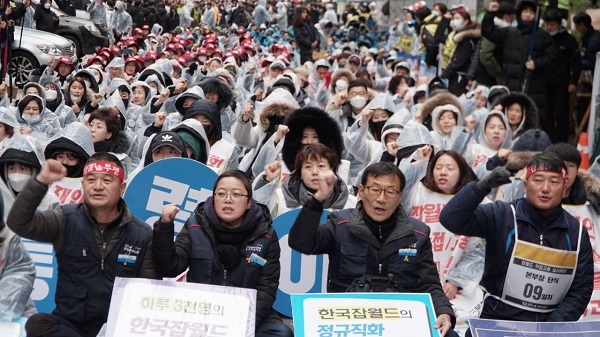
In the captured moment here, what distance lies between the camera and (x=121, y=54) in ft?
53.3

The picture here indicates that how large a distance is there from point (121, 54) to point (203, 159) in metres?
7.98

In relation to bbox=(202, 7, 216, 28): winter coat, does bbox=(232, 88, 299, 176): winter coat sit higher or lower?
lower

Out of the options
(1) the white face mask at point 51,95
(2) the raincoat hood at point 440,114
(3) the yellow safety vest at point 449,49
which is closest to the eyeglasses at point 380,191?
(2) the raincoat hood at point 440,114

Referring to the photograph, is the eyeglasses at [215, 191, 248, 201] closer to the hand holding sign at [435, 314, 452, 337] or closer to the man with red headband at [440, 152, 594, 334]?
the man with red headband at [440, 152, 594, 334]

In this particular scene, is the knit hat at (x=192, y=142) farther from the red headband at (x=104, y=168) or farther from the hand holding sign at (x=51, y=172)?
the hand holding sign at (x=51, y=172)

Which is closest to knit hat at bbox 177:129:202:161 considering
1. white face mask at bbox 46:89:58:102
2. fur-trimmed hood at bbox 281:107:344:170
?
fur-trimmed hood at bbox 281:107:344:170

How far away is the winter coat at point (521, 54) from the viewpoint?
47.5 ft

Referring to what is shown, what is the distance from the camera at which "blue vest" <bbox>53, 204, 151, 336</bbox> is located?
541 cm

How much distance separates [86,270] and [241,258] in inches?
32.5

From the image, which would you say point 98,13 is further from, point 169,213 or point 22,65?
point 169,213

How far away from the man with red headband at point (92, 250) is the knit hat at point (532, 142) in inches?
182

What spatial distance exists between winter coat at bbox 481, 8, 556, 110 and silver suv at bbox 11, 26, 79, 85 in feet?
19.7

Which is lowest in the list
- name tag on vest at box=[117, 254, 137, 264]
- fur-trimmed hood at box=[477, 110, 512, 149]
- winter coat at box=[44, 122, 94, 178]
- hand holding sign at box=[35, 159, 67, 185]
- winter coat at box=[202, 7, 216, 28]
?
name tag on vest at box=[117, 254, 137, 264]

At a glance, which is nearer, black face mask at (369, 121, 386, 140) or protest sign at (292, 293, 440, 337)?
protest sign at (292, 293, 440, 337)
